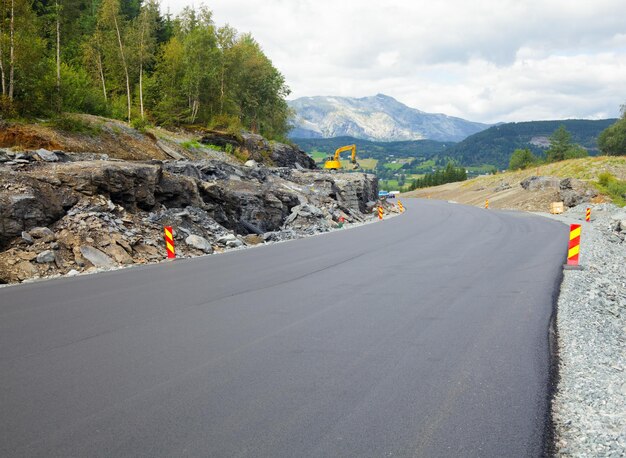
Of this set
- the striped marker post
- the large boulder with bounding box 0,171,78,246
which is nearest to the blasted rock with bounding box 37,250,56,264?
the large boulder with bounding box 0,171,78,246

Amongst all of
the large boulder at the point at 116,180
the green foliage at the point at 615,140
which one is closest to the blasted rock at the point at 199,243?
the large boulder at the point at 116,180

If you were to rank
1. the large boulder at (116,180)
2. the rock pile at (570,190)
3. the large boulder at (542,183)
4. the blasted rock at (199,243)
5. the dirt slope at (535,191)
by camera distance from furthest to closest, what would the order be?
the large boulder at (542,183) → the dirt slope at (535,191) → the rock pile at (570,190) → the blasted rock at (199,243) → the large boulder at (116,180)

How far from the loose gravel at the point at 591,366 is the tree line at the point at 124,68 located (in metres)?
22.2

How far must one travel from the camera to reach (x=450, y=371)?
4777 millimetres

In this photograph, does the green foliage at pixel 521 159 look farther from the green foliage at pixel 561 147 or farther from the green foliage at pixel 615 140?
the green foliage at pixel 615 140

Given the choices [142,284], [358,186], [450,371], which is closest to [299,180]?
[358,186]

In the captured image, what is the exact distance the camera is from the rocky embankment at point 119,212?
38.8ft

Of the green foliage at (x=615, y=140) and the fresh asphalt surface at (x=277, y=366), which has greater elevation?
the green foliage at (x=615, y=140)

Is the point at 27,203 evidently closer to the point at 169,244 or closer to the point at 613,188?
the point at 169,244

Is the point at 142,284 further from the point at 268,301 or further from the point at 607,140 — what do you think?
the point at 607,140

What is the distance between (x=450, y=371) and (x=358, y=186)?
33818mm

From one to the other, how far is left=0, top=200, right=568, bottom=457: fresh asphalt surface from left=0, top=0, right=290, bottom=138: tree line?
1519 cm

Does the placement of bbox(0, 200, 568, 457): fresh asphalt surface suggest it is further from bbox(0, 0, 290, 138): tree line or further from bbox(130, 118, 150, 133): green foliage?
bbox(130, 118, 150, 133): green foliage

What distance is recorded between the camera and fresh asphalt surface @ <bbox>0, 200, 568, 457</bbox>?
344 centimetres
